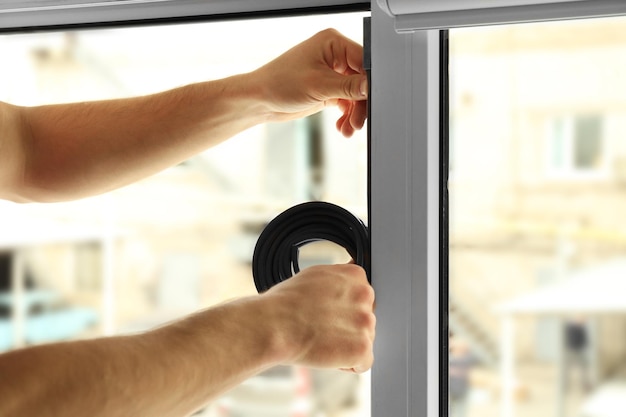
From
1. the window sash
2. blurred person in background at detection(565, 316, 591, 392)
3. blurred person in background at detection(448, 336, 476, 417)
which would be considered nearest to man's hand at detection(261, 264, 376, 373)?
blurred person in background at detection(448, 336, 476, 417)

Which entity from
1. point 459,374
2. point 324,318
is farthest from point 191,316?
point 459,374

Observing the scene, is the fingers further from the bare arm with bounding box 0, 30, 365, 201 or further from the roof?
the roof

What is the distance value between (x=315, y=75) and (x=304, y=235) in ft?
0.68

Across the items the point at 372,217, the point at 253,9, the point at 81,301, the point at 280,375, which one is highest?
the point at 253,9

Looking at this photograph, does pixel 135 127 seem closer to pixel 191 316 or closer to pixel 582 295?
pixel 191 316

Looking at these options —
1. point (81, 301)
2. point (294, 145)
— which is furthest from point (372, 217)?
point (81, 301)

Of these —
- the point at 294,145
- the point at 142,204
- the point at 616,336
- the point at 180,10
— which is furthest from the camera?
the point at 142,204

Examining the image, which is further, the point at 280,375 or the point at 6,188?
the point at 280,375

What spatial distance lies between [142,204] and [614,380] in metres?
1.40

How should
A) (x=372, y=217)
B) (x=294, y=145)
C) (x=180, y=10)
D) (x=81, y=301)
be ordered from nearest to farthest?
(x=372, y=217), (x=180, y=10), (x=294, y=145), (x=81, y=301)

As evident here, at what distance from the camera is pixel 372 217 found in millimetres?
1035

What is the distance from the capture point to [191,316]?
2.67 feet

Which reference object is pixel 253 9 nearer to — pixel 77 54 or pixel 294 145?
pixel 294 145

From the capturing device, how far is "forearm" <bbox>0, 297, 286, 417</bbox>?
67cm
